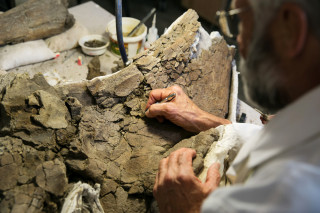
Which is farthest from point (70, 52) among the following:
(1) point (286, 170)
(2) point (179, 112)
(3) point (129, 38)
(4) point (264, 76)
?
(1) point (286, 170)

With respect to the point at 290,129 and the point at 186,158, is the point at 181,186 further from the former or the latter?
the point at 290,129

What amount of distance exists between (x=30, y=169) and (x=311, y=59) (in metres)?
1.41

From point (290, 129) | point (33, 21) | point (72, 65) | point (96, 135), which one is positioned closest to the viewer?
point (290, 129)

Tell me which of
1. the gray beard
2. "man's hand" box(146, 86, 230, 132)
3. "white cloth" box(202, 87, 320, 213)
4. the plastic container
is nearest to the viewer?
"white cloth" box(202, 87, 320, 213)

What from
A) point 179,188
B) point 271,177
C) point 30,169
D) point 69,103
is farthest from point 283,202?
point 69,103

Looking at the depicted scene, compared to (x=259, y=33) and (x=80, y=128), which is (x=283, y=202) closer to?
(x=259, y=33)

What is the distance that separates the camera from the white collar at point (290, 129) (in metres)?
0.93

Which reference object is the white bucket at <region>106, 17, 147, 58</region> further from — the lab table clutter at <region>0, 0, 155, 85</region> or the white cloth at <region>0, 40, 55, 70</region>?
the white cloth at <region>0, 40, 55, 70</region>

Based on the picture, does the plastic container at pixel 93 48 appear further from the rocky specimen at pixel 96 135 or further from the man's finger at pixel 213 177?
the man's finger at pixel 213 177

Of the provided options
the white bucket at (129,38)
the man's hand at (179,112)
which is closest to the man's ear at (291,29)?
the man's hand at (179,112)

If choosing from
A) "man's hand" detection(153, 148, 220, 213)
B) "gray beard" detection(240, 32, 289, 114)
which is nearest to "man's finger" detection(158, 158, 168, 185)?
"man's hand" detection(153, 148, 220, 213)

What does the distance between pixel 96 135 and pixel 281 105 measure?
1127 millimetres

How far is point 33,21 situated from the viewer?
130 inches

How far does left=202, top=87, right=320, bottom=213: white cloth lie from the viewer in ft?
2.78
